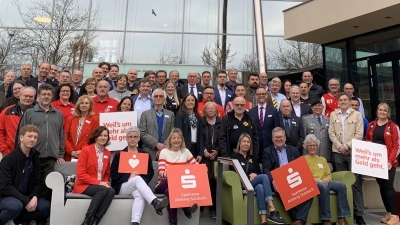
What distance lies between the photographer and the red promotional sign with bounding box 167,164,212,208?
4.84 m

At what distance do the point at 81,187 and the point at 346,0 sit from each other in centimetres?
752

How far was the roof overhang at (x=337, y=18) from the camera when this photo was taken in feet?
27.8

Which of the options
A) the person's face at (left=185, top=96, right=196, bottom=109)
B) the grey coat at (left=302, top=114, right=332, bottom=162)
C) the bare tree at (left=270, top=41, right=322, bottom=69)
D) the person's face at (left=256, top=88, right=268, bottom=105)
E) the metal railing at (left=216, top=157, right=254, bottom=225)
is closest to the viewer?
the metal railing at (left=216, top=157, right=254, bottom=225)

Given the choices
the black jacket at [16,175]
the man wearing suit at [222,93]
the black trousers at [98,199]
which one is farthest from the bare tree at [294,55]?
the black jacket at [16,175]

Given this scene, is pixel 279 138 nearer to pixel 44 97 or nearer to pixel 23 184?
pixel 44 97

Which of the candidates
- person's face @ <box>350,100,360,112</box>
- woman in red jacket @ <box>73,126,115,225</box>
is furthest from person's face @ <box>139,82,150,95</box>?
person's face @ <box>350,100,360,112</box>

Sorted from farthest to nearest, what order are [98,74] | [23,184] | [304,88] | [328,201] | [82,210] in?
[304,88]
[98,74]
[328,201]
[82,210]
[23,184]

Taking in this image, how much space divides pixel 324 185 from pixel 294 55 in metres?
13.3

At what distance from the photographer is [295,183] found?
548 cm

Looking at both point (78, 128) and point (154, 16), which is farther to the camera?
point (154, 16)

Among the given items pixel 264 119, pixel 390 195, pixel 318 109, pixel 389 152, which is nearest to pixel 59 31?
pixel 264 119

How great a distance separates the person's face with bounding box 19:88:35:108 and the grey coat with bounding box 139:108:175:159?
170 centimetres

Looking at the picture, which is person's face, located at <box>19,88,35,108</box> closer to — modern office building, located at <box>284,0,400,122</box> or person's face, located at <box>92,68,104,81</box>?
person's face, located at <box>92,68,104,81</box>

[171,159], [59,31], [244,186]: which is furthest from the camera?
[59,31]
